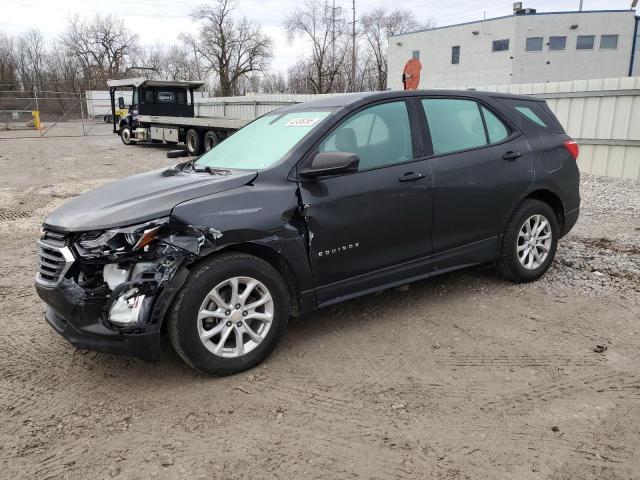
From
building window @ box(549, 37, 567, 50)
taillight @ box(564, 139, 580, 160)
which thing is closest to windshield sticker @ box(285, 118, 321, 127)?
taillight @ box(564, 139, 580, 160)

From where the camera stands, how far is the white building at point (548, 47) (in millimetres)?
37094

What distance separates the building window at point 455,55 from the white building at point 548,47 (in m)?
0.16

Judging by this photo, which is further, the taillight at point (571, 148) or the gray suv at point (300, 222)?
the taillight at point (571, 148)

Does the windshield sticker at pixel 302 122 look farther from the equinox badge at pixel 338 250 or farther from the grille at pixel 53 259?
the grille at pixel 53 259

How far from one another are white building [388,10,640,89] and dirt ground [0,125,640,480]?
37161 mm

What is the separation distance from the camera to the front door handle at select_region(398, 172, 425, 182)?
389 centimetres

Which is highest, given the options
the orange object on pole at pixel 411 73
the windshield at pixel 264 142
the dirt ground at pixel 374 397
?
the orange object on pole at pixel 411 73

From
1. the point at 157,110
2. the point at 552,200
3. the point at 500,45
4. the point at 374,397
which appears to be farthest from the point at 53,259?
the point at 500,45

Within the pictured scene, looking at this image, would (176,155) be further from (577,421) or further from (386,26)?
(386,26)

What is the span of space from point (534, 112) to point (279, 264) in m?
3.08

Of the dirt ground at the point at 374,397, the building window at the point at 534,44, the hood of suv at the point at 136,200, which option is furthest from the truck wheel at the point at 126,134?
the building window at the point at 534,44

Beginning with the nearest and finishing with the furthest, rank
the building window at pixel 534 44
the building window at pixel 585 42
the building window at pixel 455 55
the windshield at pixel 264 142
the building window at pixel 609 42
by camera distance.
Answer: the windshield at pixel 264 142 < the building window at pixel 534 44 < the building window at pixel 585 42 < the building window at pixel 609 42 < the building window at pixel 455 55

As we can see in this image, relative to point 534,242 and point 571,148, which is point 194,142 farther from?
point 534,242

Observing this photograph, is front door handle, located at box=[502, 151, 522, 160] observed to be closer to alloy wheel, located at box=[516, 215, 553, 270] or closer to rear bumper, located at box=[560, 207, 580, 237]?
alloy wheel, located at box=[516, 215, 553, 270]
